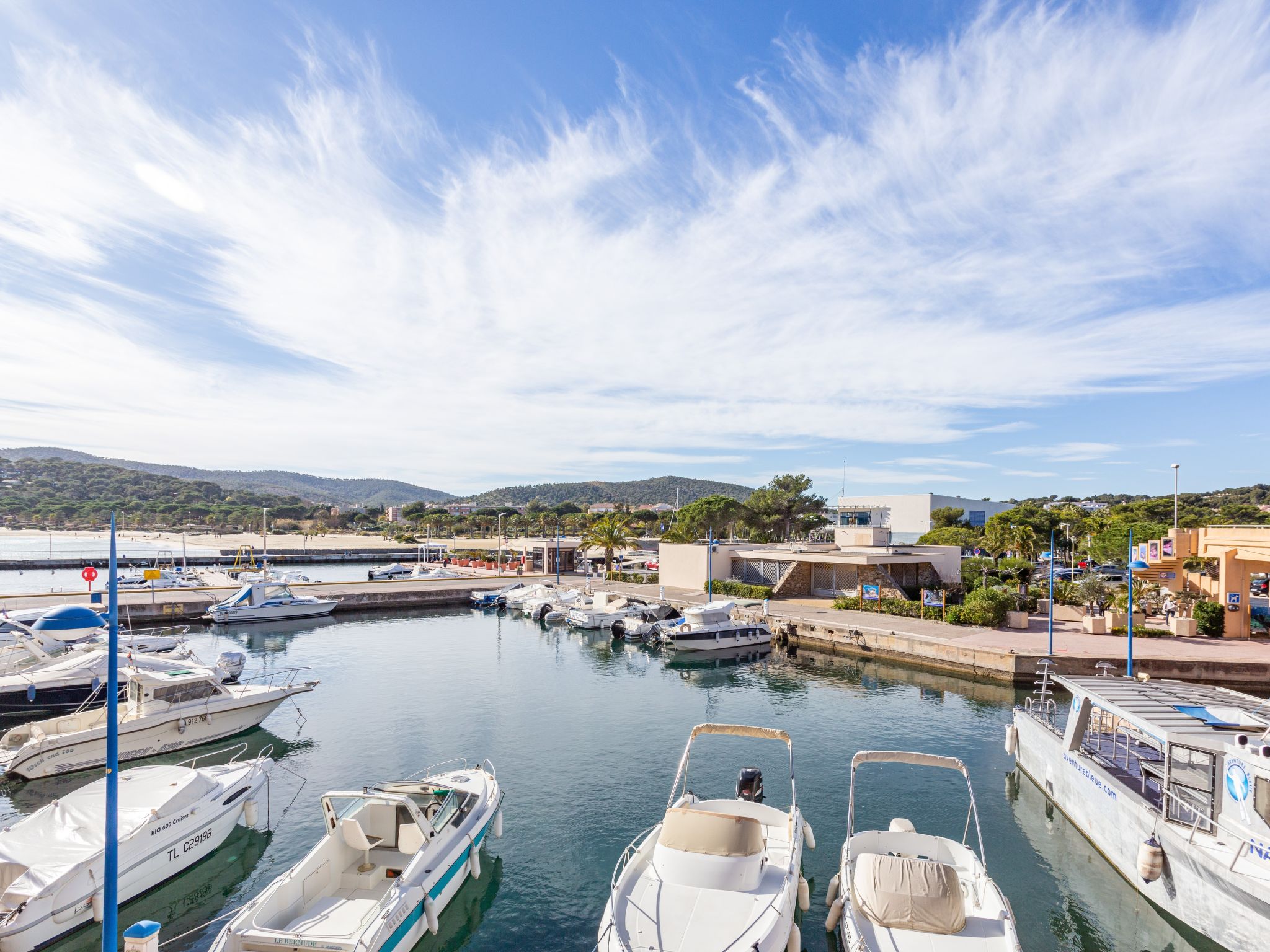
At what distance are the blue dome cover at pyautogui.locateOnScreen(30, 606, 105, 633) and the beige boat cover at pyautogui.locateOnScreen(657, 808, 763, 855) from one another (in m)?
26.7

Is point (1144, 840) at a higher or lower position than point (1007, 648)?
lower

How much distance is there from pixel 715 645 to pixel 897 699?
36.4 ft

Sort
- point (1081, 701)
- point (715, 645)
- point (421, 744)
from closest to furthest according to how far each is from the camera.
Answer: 1. point (1081, 701)
2. point (421, 744)
3. point (715, 645)

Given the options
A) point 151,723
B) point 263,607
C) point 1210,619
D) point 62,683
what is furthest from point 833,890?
point 263,607

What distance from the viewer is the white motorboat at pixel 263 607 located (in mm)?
43594

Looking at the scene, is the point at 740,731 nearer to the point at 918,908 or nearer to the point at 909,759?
the point at 909,759

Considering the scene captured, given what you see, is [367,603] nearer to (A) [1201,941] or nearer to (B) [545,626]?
(B) [545,626]

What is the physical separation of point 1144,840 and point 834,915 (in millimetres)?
6222

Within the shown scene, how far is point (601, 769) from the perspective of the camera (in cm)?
1895

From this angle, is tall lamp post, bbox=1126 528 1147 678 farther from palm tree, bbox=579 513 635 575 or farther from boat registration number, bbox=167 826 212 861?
palm tree, bbox=579 513 635 575

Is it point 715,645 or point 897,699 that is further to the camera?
point 715,645

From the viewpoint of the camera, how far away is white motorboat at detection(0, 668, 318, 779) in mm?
18016

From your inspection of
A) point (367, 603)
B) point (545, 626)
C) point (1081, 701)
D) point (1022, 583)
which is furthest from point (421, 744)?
point (1022, 583)

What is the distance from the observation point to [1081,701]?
16.2m
